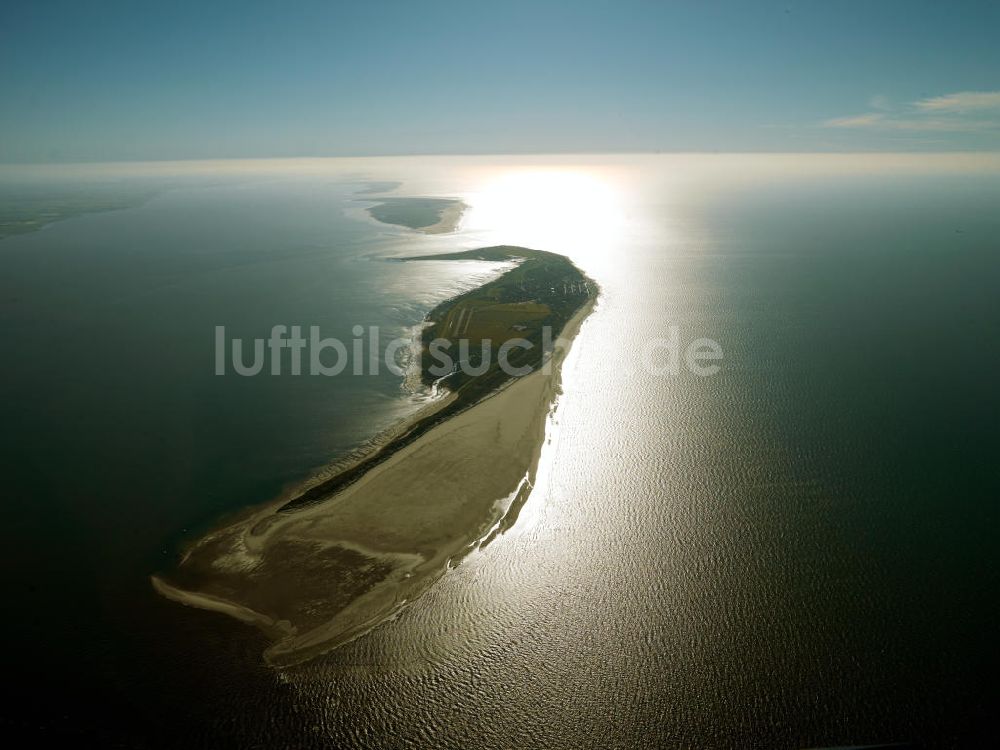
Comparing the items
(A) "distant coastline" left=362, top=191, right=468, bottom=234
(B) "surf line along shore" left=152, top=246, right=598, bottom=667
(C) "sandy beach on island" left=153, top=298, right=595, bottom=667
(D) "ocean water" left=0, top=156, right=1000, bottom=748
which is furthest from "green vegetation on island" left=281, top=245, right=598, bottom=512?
(A) "distant coastline" left=362, top=191, right=468, bottom=234

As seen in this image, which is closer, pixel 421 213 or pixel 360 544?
pixel 360 544

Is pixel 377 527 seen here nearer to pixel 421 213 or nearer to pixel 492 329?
pixel 492 329

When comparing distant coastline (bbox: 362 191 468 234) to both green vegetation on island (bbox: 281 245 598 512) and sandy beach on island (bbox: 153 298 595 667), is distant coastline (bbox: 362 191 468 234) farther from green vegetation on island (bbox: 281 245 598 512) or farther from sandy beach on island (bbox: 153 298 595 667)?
sandy beach on island (bbox: 153 298 595 667)

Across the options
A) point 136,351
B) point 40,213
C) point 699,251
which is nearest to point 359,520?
point 136,351

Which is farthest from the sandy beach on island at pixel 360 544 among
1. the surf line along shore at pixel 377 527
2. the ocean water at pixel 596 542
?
the ocean water at pixel 596 542

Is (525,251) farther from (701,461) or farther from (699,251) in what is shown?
(701,461)

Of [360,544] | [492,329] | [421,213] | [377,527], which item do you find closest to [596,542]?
[377,527]
